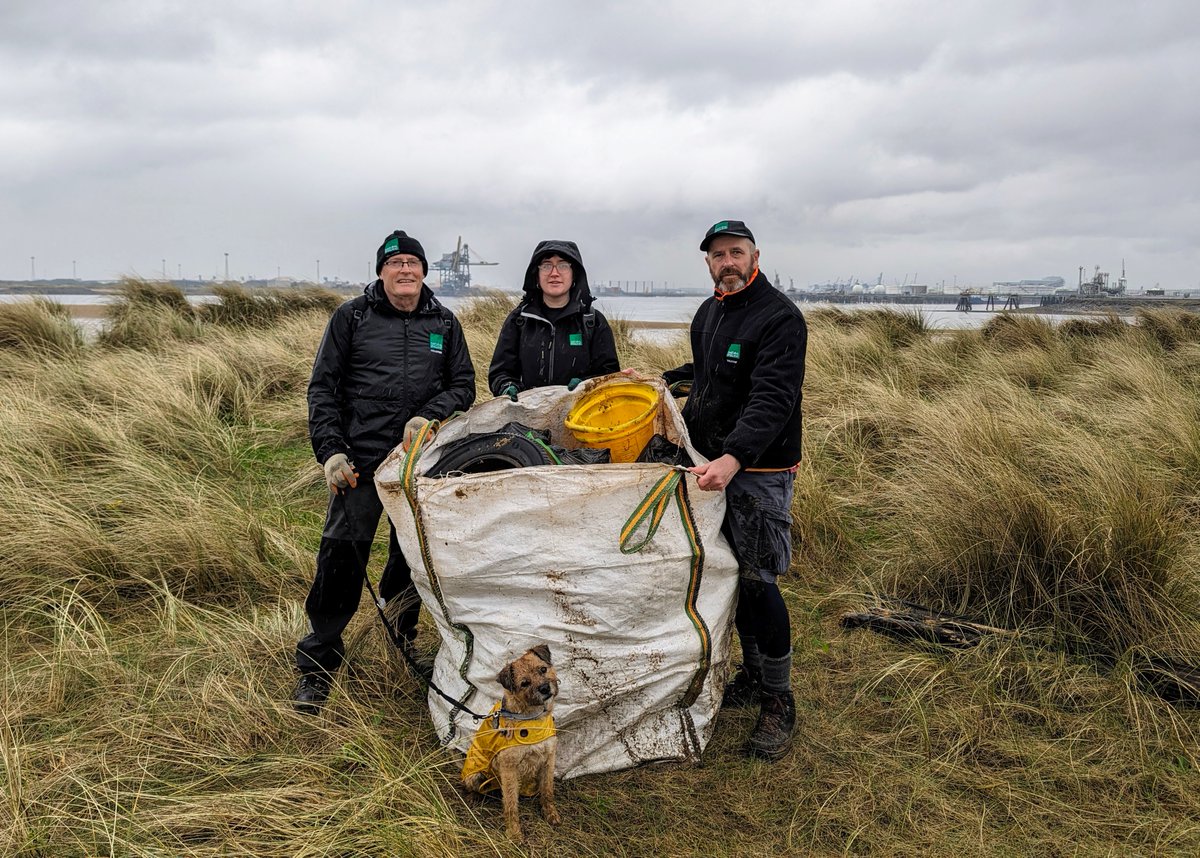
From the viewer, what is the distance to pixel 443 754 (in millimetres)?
2486

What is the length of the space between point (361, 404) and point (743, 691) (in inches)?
70.5

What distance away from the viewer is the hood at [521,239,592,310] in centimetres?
329

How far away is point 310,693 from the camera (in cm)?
278

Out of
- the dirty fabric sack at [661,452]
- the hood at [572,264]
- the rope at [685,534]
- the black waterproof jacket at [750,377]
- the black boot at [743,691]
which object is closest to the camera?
the rope at [685,534]

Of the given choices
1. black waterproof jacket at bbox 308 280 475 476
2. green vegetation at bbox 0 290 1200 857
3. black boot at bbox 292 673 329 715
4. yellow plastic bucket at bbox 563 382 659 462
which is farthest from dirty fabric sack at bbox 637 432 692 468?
black boot at bbox 292 673 329 715

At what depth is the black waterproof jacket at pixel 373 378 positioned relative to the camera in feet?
9.14

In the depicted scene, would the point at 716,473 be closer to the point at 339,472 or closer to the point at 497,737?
the point at 497,737

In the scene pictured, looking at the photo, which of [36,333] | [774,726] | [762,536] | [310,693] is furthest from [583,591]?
[36,333]

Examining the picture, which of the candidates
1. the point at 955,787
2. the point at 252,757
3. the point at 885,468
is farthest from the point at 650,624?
the point at 885,468

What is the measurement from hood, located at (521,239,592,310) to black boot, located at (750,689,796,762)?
1.75 m

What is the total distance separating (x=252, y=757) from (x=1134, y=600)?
3258mm

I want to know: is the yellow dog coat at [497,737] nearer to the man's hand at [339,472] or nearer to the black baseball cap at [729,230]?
the man's hand at [339,472]

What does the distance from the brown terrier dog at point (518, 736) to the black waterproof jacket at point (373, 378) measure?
1017 millimetres

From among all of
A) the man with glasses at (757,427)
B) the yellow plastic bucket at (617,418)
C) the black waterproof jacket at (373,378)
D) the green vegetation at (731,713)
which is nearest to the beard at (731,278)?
the man with glasses at (757,427)
